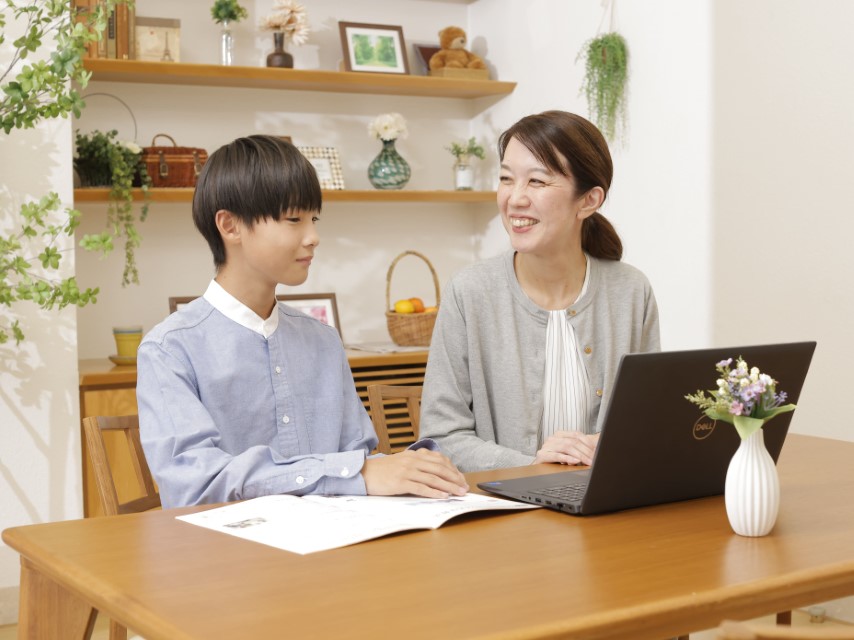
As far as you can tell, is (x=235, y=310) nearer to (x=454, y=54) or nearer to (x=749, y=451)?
(x=749, y=451)

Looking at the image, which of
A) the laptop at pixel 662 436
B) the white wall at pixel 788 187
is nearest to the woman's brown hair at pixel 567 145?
the laptop at pixel 662 436

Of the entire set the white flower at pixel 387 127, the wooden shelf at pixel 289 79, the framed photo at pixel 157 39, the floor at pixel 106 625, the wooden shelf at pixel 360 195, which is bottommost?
the floor at pixel 106 625

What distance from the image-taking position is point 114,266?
3.98 metres

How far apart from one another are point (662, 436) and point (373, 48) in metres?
3.21

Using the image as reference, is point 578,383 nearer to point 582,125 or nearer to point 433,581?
point 582,125

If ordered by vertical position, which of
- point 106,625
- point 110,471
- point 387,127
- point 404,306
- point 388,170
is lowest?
point 106,625

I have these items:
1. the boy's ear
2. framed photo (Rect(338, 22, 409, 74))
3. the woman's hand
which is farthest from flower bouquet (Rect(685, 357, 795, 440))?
framed photo (Rect(338, 22, 409, 74))

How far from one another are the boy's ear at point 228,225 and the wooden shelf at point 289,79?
6.83ft

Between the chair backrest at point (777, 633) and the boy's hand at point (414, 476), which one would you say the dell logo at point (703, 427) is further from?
the chair backrest at point (777, 633)

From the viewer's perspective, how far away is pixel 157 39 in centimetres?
391

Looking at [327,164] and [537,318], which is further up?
[327,164]

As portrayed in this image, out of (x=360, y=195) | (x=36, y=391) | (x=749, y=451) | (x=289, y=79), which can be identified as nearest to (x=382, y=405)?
(x=749, y=451)

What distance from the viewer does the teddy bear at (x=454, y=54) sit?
4.38m

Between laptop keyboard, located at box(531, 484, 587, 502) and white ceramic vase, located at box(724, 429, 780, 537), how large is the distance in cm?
21
